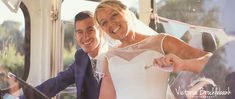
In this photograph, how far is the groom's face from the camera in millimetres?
2422

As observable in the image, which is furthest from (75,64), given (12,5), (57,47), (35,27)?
(12,5)

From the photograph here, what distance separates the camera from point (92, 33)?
8.00ft

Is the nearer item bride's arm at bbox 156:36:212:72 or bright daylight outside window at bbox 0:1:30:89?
bride's arm at bbox 156:36:212:72

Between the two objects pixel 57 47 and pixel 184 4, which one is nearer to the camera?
pixel 184 4

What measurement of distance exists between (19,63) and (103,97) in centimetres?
52

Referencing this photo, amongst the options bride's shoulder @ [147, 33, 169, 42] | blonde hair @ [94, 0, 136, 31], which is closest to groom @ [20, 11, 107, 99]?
blonde hair @ [94, 0, 136, 31]

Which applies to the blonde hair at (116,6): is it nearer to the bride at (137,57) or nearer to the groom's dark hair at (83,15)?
the bride at (137,57)

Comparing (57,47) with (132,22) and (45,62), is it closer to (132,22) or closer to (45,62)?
(45,62)

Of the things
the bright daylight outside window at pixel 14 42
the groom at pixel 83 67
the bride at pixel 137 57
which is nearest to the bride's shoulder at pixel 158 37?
the bride at pixel 137 57

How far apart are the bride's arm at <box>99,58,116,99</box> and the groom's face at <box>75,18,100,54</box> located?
4.9 inches

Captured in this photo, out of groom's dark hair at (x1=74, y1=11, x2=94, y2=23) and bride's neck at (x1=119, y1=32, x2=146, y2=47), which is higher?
groom's dark hair at (x1=74, y1=11, x2=94, y2=23)

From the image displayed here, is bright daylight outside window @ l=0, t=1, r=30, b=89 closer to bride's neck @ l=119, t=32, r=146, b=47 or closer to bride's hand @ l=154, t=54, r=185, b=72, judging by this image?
bride's neck @ l=119, t=32, r=146, b=47

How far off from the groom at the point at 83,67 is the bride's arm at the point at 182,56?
387mm

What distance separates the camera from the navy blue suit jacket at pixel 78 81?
8.13 ft
